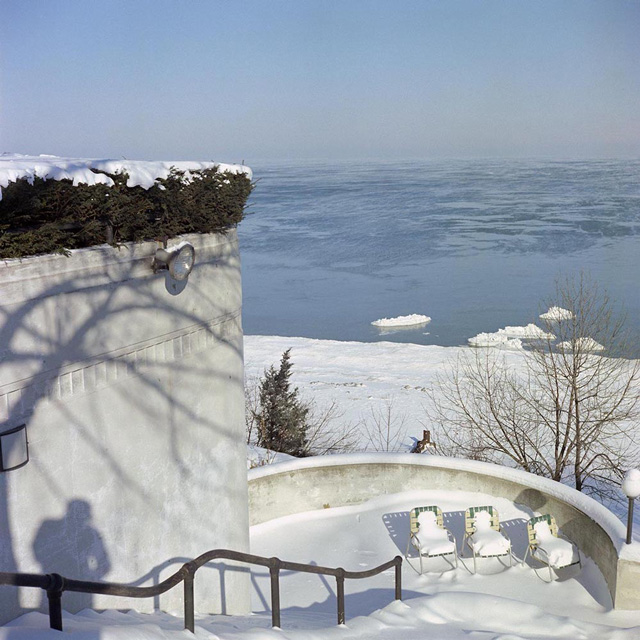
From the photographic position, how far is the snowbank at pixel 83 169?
10.9 ft

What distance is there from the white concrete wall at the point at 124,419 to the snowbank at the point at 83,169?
1.29 feet

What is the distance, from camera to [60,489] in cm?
367

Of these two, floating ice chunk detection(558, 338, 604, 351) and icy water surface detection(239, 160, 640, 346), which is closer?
floating ice chunk detection(558, 338, 604, 351)

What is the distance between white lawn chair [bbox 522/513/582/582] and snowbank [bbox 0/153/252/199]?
5.47 metres

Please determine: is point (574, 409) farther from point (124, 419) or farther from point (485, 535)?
point (124, 419)

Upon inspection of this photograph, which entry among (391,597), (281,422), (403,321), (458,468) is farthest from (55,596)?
(403,321)

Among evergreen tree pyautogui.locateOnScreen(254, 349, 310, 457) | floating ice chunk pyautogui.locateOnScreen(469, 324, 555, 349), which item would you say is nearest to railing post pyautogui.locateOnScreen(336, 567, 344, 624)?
evergreen tree pyautogui.locateOnScreen(254, 349, 310, 457)

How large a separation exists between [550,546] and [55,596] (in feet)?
19.6

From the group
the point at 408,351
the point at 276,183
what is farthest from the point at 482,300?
the point at 276,183

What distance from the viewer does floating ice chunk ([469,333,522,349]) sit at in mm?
27234

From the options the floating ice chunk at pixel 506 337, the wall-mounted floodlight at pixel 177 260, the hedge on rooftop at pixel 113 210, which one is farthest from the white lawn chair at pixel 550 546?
the floating ice chunk at pixel 506 337

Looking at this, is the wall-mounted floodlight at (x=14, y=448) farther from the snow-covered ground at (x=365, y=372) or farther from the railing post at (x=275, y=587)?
the snow-covered ground at (x=365, y=372)

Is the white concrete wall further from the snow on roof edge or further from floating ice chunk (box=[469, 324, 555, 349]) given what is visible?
floating ice chunk (box=[469, 324, 555, 349])

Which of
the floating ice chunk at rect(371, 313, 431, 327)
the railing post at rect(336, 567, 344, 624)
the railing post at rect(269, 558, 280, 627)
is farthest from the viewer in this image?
the floating ice chunk at rect(371, 313, 431, 327)
